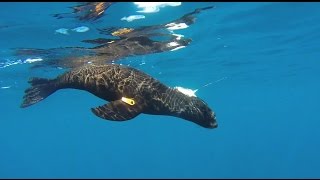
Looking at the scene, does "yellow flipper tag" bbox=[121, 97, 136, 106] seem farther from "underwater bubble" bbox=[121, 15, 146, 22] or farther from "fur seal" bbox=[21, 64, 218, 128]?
"underwater bubble" bbox=[121, 15, 146, 22]

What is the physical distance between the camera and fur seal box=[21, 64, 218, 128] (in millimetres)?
7777

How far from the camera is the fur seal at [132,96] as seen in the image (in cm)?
778

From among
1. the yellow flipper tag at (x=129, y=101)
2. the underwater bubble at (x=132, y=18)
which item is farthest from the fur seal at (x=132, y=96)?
the underwater bubble at (x=132, y=18)

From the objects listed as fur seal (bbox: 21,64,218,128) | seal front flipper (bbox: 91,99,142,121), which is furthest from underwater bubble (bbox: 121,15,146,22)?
seal front flipper (bbox: 91,99,142,121)

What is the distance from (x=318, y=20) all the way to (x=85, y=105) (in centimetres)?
3631

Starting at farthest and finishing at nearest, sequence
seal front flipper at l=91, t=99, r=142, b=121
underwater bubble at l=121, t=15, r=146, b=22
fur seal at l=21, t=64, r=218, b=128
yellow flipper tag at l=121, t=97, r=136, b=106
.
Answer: underwater bubble at l=121, t=15, r=146, b=22 → yellow flipper tag at l=121, t=97, r=136, b=106 → fur seal at l=21, t=64, r=218, b=128 → seal front flipper at l=91, t=99, r=142, b=121

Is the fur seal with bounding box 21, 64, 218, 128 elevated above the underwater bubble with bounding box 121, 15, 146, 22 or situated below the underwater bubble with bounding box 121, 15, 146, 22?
below

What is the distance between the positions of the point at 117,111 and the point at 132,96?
0.96 metres

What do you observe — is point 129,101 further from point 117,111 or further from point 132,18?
point 132,18

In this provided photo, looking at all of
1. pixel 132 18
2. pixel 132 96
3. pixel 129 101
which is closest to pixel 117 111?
pixel 129 101

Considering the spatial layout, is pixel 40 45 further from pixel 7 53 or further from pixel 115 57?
pixel 115 57

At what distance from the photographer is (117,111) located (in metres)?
7.57

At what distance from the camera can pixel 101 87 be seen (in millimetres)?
8930

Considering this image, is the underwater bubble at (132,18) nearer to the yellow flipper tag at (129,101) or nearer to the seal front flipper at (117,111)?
the yellow flipper tag at (129,101)
